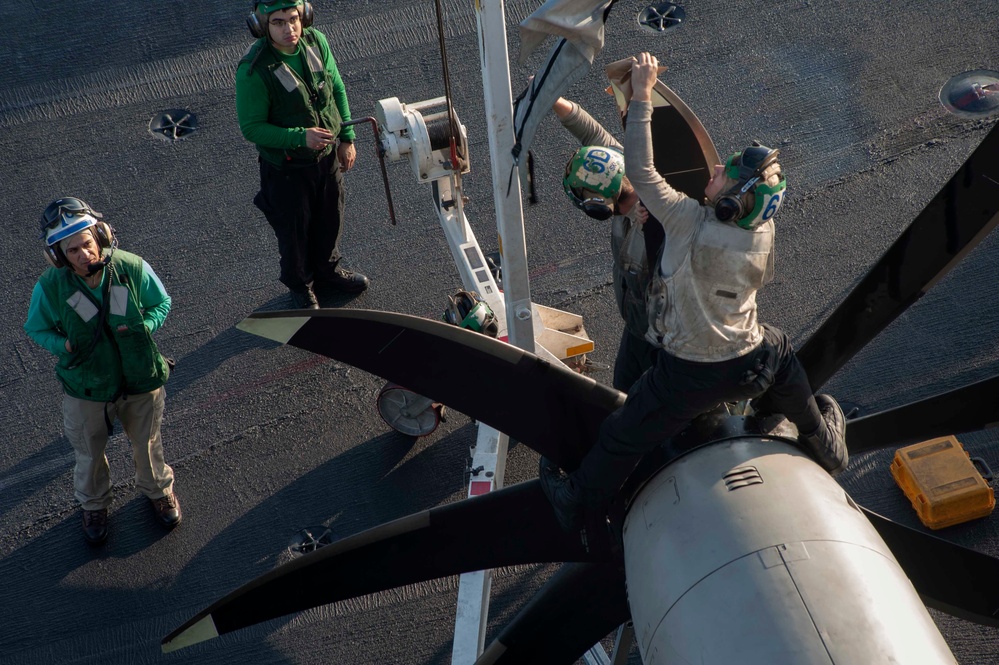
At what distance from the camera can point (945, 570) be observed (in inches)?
203

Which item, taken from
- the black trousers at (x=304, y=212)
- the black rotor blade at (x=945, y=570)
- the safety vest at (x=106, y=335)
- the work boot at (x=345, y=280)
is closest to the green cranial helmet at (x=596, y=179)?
the black rotor blade at (x=945, y=570)

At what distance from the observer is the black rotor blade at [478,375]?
492cm

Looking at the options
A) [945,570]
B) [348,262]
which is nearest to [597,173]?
[945,570]

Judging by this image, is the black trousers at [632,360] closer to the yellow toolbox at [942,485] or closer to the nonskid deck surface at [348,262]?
the nonskid deck surface at [348,262]

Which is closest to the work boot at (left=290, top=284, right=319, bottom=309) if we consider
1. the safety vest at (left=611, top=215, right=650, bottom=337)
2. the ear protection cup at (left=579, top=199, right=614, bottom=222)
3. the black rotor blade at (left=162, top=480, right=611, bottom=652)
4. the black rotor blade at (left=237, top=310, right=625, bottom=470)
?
the safety vest at (left=611, top=215, right=650, bottom=337)

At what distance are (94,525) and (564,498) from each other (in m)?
3.90

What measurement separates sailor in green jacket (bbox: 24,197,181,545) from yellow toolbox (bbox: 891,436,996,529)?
203 inches

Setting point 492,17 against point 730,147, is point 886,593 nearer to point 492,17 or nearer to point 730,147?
point 492,17

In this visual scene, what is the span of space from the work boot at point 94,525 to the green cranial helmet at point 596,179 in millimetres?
4220

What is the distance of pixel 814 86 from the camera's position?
32.9 ft

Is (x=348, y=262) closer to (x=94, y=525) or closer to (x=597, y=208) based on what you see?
(x=94, y=525)

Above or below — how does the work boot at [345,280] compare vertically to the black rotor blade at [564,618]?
below

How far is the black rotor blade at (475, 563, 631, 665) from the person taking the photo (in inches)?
205

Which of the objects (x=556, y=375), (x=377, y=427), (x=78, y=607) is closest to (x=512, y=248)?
(x=556, y=375)
